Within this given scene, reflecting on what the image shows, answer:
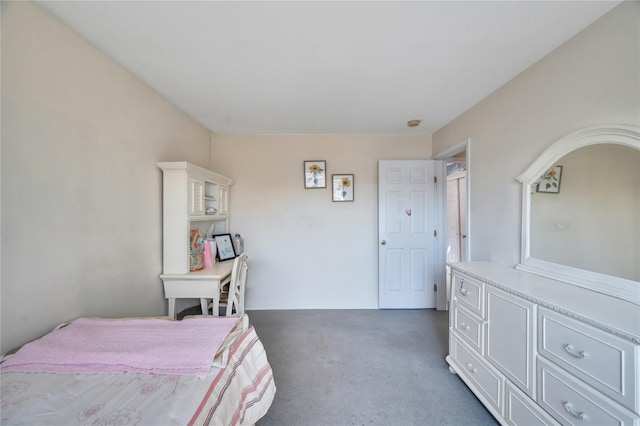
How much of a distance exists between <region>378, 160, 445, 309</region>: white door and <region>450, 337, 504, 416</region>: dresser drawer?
47.3 inches

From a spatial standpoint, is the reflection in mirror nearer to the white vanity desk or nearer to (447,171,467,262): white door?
the white vanity desk

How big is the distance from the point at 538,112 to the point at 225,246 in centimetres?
312

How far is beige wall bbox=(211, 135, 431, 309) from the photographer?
3125 millimetres

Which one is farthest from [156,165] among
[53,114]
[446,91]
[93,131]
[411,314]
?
[411,314]

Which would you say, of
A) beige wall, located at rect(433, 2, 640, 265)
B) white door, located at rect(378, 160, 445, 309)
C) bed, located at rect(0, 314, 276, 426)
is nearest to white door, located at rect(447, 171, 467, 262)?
white door, located at rect(378, 160, 445, 309)

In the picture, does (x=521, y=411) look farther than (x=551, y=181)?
No

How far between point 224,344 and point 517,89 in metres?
2.60

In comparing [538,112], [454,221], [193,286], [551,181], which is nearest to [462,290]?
[551,181]

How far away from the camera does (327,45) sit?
1.46m

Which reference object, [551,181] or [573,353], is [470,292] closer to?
[573,353]

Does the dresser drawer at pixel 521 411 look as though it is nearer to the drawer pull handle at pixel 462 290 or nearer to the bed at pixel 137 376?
the drawer pull handle at pixel 462 290

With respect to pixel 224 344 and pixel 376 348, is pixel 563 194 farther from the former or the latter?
pixel 224 344

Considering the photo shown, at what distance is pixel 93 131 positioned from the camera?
4.79ft

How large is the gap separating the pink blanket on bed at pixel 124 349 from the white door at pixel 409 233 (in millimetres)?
2334
